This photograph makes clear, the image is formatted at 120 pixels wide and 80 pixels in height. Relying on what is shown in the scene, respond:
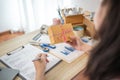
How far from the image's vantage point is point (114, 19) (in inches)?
20.6

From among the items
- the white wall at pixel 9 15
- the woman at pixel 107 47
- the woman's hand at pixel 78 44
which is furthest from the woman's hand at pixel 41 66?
the white wall at pixel 9 15

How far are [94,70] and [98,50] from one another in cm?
7

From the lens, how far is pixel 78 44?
1.25 metres

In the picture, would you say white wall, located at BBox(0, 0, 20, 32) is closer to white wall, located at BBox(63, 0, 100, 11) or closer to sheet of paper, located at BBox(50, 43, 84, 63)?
white wall, located at BBox(63, 0, 100, 11)

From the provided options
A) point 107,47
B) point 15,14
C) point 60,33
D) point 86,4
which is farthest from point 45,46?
point 15,14

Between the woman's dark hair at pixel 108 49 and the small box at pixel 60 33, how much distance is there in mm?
666

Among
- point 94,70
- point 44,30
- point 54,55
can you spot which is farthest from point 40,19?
point 94,70

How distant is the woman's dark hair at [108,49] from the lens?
52cm

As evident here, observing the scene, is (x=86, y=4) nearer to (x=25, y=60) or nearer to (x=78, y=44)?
(x=78, y=44)

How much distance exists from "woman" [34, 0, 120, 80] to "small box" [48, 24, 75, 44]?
2.14 ft

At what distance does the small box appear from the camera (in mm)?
1266

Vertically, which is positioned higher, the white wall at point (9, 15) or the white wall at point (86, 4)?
the white wall at point (86, 4)

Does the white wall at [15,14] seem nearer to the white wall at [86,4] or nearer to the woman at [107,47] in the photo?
the white wall at [86,4]

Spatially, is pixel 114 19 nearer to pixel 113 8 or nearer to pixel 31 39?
pixel 113 8
